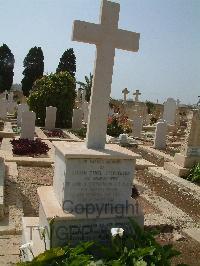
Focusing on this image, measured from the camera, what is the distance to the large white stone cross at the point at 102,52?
12.8ft

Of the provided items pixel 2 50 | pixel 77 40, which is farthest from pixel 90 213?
pixel 2 50

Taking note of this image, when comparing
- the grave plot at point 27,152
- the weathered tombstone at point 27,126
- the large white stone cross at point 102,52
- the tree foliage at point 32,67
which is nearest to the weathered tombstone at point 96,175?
the large white stone cross at point 102,52

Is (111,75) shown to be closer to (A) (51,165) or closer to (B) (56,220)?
(B) (56,220)

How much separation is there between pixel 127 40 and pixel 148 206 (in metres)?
3.44

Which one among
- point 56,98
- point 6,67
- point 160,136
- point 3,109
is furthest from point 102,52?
point 6,67

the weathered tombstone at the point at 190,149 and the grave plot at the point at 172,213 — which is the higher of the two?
the weathered tombstone at the point at 190,149

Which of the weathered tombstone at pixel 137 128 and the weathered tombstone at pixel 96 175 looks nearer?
the weathered tombstone at pixel 96 175

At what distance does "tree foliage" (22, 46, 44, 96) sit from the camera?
4538cm

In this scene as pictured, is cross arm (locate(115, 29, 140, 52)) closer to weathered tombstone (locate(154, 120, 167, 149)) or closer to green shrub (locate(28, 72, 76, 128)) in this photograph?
weathered tombstone (locate(154, 120, 167, 149))

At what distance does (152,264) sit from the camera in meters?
3.06

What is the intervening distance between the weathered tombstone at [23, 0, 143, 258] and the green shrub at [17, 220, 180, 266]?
326 millimetres

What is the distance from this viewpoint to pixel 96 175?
3869 millimetres

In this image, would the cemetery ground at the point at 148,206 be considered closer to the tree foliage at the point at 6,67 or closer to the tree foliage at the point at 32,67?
the tree foliage at the point at 32,67

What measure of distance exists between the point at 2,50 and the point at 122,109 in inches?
1184
